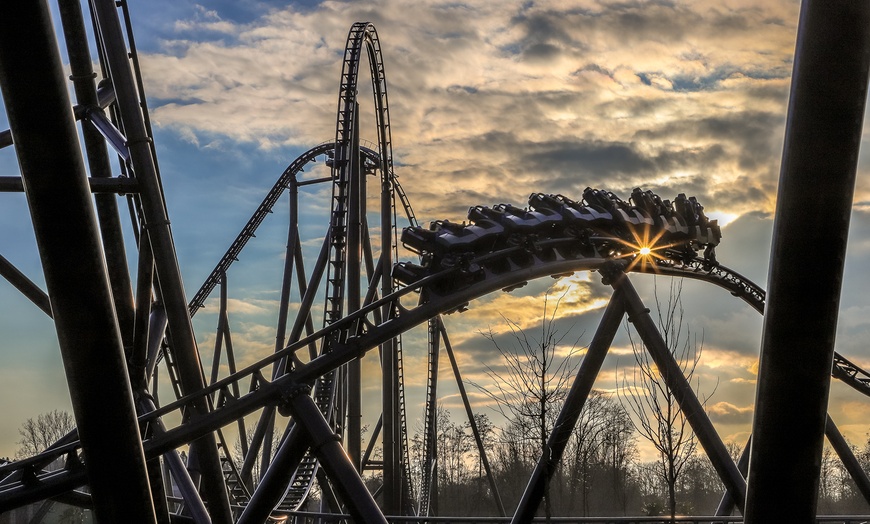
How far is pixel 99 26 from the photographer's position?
7.66 m

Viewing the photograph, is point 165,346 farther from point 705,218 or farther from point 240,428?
point 240,428

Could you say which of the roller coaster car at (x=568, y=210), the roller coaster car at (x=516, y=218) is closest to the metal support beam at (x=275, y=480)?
the roller coaster car at (x=516, y=218)

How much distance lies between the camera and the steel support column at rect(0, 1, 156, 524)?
369 centimetres

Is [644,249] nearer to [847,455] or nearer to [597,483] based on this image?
[847,455]

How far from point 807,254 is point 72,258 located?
3.16 meters

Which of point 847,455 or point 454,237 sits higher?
point 454,237

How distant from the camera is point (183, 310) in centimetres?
754

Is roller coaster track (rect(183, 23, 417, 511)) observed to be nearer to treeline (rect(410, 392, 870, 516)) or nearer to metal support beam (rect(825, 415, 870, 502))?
metal support beam (rect(825, 415, 870, 502))

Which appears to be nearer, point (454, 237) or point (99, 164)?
point (99, 164)

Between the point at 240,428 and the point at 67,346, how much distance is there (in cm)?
1456

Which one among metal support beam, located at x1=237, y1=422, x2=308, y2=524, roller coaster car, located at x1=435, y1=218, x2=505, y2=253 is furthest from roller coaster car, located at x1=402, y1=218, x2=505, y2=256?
metal support beam, located at x1=237, y1=422, x2=308, y2=524

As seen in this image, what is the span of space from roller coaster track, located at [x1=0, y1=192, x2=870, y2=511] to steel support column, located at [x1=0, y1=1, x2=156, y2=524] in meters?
2.85

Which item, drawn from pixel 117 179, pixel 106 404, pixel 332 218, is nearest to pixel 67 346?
pixel 106 404

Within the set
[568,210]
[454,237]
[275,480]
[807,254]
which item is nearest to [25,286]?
A: [275,480]
